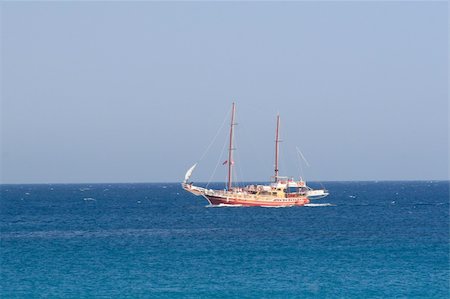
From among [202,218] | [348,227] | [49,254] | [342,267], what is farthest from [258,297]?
[202,218]

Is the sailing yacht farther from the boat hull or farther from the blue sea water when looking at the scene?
the blue sea water

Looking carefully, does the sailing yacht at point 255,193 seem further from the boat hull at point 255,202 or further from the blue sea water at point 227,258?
the blue sea water at point 227,258

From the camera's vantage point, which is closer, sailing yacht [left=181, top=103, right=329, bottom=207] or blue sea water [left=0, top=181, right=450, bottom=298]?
blue sea water [left=0, top=181, right=450, bottom=298]

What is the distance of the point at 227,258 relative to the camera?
227ft

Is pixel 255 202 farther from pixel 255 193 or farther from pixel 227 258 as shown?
pixel 227 258

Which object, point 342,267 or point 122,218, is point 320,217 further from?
point 342,267

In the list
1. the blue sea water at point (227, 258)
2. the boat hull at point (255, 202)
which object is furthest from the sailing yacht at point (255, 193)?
the blue sea water at point (227, 258)

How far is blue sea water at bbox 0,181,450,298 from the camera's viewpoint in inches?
2178

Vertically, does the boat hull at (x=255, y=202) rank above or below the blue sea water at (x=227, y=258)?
above

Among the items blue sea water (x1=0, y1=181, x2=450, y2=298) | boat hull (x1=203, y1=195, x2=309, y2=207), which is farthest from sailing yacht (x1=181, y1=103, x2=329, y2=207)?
blue sea water (x1=0, y1=181, x2=450, y2=298)

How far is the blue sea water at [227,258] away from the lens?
5531 centimetres

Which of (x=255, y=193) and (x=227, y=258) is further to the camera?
(x=255, y=193)

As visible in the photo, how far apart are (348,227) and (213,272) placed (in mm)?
42662

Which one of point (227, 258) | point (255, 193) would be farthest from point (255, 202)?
point (227, 258)
